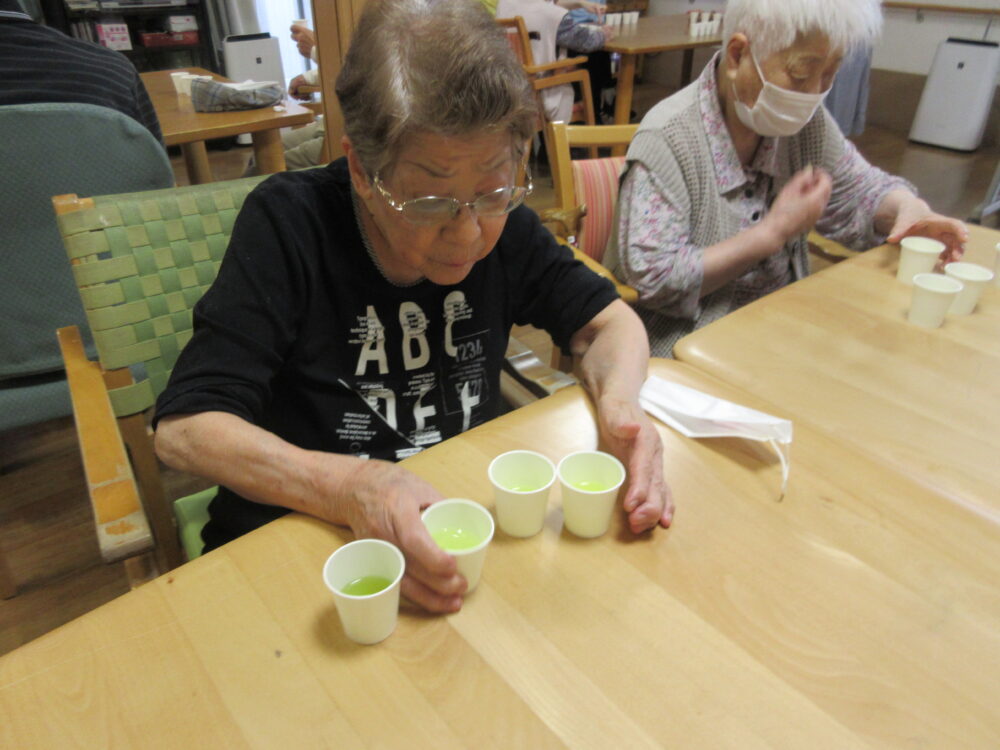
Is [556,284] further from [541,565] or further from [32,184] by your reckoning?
[32,184]

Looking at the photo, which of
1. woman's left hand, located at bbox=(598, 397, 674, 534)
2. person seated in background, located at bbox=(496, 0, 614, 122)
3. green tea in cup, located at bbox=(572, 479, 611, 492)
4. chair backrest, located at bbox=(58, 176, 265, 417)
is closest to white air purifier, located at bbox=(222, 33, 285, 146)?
person seated in background, located at bbox=(496, 0, 614, 122)

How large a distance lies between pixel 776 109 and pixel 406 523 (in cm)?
134

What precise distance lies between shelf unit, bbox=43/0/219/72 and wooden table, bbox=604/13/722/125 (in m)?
3.25

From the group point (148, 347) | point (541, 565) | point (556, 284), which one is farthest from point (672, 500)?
point (148, 347)

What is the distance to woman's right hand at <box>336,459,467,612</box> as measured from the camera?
0.74 m

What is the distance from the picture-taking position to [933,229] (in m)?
1.66

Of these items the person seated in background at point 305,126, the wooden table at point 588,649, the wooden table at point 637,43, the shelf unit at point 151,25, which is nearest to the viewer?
the wooden table at point 588,649

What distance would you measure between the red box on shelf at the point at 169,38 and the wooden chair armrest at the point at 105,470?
16.5 feet

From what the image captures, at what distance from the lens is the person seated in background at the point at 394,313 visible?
2.87 feet

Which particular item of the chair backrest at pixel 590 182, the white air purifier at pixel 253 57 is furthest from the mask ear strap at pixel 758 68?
the white air purifier at pixel 253 57

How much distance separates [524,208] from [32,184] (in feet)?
3.40

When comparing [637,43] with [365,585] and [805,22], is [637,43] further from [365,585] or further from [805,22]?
[365,585]

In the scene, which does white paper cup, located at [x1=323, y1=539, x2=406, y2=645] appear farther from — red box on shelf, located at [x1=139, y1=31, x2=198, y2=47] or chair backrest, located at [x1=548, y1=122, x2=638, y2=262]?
red box on shelf, located at [x1=139, y1=31, x2=198, y2=47]

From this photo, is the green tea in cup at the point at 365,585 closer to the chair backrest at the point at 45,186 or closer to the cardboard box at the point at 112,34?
the chair backrest at the point at 45,186
